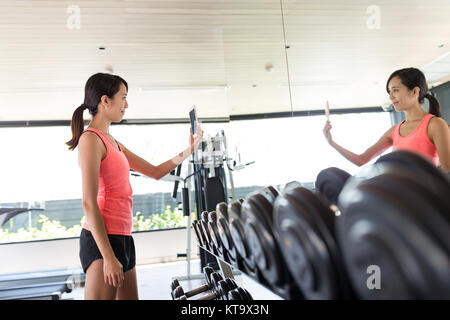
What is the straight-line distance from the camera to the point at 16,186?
6.64 m

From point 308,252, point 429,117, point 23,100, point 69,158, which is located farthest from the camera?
point 69,158

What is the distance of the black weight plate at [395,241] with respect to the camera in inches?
10.5

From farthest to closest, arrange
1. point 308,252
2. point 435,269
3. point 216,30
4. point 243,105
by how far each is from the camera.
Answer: point 216,30 → point 243,105 → point 308,252 → point 435,269

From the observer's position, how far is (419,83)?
968mm

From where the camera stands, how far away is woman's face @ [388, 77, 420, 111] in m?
0.95

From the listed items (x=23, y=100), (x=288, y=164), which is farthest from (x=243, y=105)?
(x=23, y=100)

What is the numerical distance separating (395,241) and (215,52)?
16.4 ft

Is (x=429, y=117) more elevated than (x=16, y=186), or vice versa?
(x=16, y=186)

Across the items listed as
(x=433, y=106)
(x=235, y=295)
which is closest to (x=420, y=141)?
(x=433, y=106)

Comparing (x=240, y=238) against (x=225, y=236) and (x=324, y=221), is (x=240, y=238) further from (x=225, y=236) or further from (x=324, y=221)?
(x=324, y=221)

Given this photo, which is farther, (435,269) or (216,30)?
(216,30)

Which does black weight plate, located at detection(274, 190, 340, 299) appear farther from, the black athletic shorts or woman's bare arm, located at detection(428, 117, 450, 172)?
the black athletic shorts

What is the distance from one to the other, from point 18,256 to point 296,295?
284 inches
